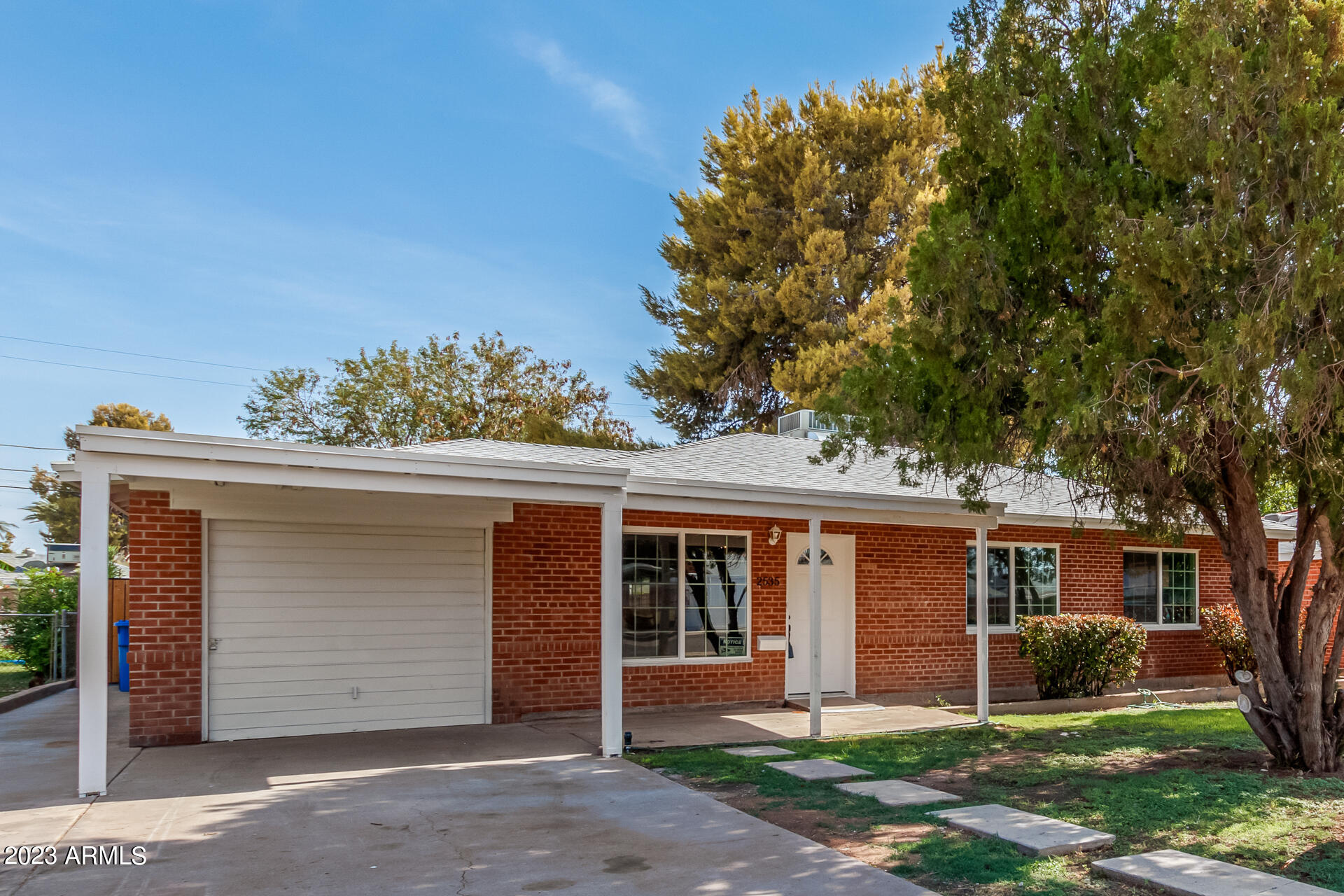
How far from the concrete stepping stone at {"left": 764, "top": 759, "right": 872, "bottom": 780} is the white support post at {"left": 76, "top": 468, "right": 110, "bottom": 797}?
546cm

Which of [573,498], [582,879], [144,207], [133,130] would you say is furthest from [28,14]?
[582,879]

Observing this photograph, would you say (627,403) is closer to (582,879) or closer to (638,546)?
(638,546)

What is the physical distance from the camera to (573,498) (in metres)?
8.96

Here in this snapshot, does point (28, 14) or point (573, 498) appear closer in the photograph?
point (573, 498)

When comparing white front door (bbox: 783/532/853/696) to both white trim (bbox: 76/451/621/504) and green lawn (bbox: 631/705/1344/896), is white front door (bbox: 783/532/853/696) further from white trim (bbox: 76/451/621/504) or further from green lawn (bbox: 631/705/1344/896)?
white trim (bbox: 76/451/621/504)

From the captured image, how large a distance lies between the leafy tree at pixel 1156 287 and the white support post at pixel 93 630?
634 cm

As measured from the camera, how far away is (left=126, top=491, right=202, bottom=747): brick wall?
364 inches

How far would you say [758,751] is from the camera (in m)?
9.30

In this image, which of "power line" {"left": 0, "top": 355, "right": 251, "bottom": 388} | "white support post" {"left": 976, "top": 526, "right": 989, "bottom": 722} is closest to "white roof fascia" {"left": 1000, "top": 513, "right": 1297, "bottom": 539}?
"white support post" {"left": 976, "top": 526, "right": 989, "bottom": 722}

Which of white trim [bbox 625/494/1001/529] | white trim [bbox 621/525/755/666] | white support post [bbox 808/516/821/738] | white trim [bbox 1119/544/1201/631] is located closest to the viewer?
white trim [bbox 625/494/1001/529]

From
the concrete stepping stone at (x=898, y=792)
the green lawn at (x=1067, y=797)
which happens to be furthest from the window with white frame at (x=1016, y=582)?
the concrete stepping stone at (x=898, y=792)

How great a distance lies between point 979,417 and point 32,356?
130 feet

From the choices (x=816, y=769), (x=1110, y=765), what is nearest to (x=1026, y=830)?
(x=816, y=769)

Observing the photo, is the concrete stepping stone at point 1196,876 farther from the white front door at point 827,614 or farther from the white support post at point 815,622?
the white front door at point 827,614
